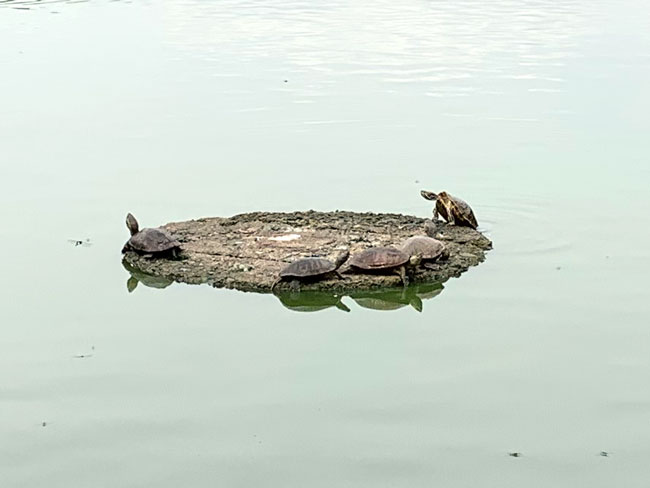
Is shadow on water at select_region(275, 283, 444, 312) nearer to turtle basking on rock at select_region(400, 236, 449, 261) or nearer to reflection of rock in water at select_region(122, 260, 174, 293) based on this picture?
turtle basking on rock at select_region(400, 236, 449, 261)

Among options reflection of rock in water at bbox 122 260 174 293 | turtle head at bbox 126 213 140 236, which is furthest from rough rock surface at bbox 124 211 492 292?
turtle head at bbox 126 213 140 236

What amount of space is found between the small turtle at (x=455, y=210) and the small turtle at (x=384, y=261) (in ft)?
4.29

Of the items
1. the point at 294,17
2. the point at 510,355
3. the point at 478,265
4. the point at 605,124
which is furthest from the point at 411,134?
the point at 294,17

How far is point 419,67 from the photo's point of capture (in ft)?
61.6

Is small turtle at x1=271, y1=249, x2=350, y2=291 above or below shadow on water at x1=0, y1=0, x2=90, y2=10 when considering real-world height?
above

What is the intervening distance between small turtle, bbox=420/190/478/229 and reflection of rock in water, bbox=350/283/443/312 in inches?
51.4

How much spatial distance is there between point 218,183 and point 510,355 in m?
5.13

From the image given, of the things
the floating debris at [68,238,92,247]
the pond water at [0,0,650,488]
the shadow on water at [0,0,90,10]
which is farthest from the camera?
the shadow on water at [0,0,90,10]

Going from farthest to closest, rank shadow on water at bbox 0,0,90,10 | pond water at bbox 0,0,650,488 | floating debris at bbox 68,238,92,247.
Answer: shadow on water at bbox 0,0,90,10 < floating debris at bbox 68,238,92,247 < pond water at bbox 0,0,650,488

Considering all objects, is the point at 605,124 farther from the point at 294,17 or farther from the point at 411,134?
the point at 294,17

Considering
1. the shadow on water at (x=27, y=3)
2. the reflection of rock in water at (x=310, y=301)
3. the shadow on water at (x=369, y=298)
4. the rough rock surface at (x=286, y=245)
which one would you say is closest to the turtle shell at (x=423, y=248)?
the rough rock surface at (x=286, y=245)

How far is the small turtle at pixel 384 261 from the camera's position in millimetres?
8609

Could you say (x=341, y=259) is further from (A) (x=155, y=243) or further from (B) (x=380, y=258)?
(A) (x=155, y=243)

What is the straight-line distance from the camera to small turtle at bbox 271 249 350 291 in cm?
847
